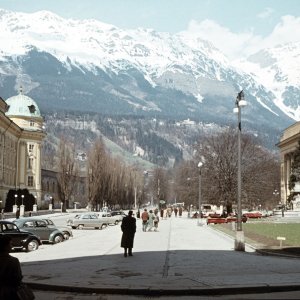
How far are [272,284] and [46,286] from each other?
17.8 ft

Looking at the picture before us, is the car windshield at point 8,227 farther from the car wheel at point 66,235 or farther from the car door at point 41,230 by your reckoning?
the car wheel at point 66,235

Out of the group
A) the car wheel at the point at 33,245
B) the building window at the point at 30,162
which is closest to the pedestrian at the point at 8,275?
the car wheel at the point at 33,245

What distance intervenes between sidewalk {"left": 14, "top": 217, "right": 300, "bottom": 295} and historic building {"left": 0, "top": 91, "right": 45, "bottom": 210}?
3358 inches

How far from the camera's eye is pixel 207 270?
17.8 m

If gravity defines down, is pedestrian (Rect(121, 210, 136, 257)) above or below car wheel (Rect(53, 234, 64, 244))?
above

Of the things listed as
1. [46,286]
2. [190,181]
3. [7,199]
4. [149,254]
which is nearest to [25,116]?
[7,199]

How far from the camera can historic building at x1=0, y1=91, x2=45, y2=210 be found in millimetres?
108500

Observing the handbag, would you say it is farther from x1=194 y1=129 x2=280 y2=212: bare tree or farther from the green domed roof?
the green domed roof

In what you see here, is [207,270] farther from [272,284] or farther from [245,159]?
[245,159]

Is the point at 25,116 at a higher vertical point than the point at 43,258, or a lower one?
higher

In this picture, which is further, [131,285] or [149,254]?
[149,254]

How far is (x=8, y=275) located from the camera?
8.05 m

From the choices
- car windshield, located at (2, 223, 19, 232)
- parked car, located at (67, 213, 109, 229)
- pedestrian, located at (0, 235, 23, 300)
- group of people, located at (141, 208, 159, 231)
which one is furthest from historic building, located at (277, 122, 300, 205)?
pedestrian, located at (0, 235, 23, 300)

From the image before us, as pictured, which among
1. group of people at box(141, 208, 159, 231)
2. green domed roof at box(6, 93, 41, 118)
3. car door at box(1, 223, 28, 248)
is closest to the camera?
car door at box(1, 223, 28, 248)
